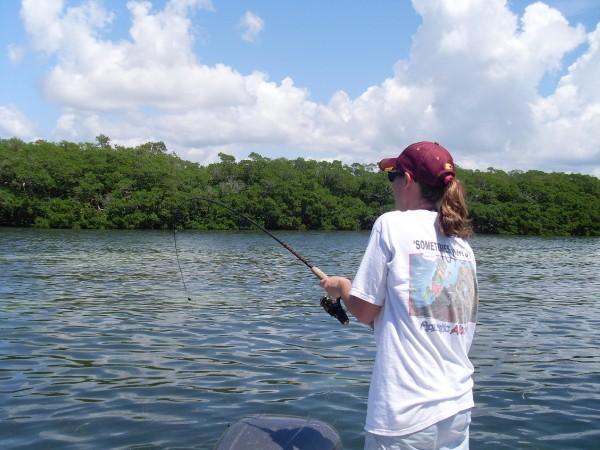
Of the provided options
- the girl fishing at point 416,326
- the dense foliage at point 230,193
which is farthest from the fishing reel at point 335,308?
the dense foliage at point 230,193

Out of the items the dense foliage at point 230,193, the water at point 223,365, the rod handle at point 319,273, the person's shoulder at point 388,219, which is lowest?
the water at point 223,365

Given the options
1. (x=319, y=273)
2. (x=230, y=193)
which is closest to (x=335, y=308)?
(x=319, y=273)

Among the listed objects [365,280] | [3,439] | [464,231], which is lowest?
[3,439]

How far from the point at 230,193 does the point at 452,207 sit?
96.5 m

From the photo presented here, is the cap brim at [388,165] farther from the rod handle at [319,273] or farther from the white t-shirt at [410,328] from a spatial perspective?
the rod handle at [319,273]

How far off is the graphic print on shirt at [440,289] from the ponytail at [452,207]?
15cm

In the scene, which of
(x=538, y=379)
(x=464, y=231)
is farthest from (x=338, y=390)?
(x=464, y=231)

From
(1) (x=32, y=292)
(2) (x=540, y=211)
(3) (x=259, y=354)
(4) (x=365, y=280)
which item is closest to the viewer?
(4) (x=365, y=280)

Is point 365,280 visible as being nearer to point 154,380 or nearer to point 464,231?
point 464,231

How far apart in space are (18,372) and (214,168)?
9952 cm

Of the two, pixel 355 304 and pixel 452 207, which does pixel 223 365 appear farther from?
pixel 452 207

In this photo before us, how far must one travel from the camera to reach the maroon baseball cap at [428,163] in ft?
10.9

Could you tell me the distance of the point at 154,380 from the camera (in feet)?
32.2

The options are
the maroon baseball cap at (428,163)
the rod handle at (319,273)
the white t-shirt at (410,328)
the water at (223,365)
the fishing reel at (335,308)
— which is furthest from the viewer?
the water at (223,365)
